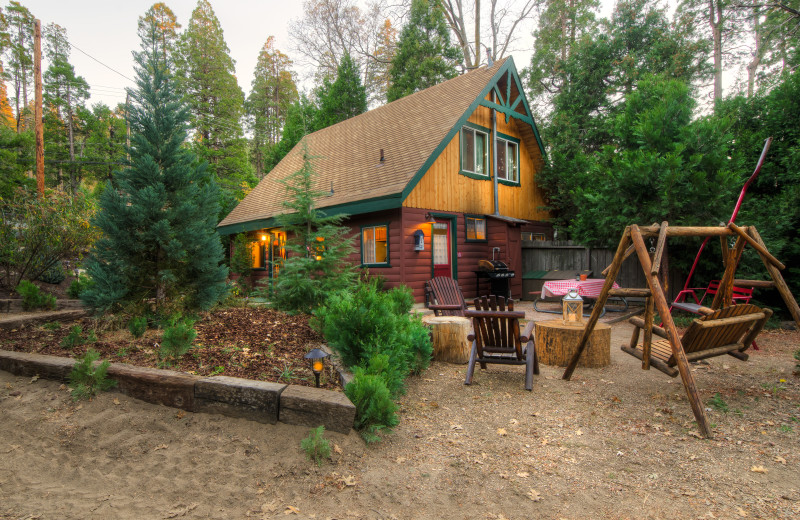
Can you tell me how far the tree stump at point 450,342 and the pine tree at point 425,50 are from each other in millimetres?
18261

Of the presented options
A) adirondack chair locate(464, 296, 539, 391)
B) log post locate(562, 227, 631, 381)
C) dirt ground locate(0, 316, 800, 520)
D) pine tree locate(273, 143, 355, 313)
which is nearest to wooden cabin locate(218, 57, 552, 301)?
pine tree locate(273, 143, 355, 313)

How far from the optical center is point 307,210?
7918 mm

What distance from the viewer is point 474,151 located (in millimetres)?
12445

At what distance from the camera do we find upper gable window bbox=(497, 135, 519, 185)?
526 inches

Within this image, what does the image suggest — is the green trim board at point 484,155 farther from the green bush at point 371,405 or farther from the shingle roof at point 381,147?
the green bush at point 371,405

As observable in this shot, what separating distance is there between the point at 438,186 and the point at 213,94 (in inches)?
760

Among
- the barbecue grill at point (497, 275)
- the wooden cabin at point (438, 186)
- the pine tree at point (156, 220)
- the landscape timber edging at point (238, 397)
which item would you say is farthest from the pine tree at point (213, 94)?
the landscape timber edging at point (238, 397)

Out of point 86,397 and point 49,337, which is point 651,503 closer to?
point 86,397

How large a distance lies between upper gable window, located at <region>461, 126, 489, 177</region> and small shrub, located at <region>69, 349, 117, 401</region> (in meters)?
10.0

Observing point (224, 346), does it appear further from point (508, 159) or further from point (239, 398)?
point (508, 159)

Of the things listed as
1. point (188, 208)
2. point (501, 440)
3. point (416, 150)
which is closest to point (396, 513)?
point (501, 440)

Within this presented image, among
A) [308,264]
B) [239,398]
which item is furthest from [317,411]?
[308,264]

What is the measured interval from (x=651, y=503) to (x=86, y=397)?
413 cm

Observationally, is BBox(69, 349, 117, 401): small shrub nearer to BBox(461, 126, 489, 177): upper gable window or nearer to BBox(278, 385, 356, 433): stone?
BBox(278, 385, 356, 433): stone
